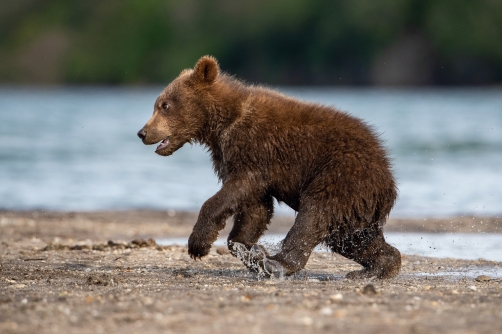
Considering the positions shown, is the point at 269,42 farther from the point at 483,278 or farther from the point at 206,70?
the point at 483,278

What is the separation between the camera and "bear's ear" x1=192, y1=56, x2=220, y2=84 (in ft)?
27.1

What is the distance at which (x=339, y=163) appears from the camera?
24.2ft

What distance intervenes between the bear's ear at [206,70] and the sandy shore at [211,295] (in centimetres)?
177

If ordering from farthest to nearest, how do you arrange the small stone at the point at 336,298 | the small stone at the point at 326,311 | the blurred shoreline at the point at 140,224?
the blurred shoreline at the point at 140,224 < the small stone at the point at 336,298 < the small stone at the point at 326,311

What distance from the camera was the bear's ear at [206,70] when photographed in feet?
27.1

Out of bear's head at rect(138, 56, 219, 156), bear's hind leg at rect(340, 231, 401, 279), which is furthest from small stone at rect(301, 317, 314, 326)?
bear's head at rect(138, 56, 219, 156)

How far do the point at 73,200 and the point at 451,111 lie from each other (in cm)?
3038

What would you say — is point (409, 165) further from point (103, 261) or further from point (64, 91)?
point (64, 91)

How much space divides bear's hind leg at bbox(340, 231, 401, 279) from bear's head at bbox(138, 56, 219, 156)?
1789 mm

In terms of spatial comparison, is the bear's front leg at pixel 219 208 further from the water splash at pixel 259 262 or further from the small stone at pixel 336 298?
the small stone at pixel 336 298

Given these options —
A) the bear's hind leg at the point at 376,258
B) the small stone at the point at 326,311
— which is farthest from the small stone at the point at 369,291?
the bear's hind leg at the point at 376,258

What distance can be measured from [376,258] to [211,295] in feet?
6.53

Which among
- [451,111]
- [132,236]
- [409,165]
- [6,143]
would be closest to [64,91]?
[451,111]

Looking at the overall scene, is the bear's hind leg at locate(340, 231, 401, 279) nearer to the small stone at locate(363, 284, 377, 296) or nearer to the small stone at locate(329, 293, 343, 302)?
the small stone at locate(363, 284, 377, 296)
